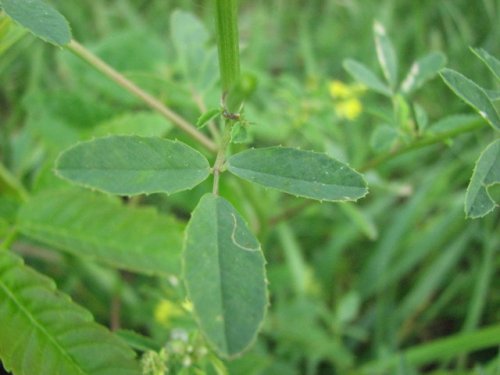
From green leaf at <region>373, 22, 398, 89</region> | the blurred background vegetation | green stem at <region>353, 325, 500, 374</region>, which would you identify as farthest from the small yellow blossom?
green leaf at <region>373, 22, 398, 89</region>

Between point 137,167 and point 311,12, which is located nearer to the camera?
point 137,167

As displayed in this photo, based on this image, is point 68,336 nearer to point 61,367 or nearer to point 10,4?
point 61,367

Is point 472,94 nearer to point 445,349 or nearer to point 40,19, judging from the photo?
point 40,19

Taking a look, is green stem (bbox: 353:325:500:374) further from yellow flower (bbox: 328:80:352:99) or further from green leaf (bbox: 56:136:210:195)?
green leaf (bbox: 56:136:210:195)

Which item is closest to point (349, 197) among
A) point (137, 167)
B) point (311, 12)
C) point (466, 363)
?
point (137, 167)

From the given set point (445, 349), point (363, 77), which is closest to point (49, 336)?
point (363, 77)

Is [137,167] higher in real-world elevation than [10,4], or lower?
lower
